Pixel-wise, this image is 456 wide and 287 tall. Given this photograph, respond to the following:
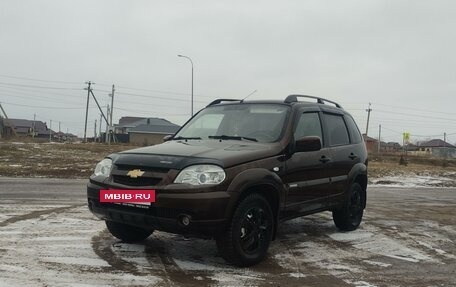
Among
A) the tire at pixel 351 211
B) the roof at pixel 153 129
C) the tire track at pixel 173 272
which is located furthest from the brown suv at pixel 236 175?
the roof at pixel 153 129

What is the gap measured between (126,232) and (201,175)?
5.73 feet

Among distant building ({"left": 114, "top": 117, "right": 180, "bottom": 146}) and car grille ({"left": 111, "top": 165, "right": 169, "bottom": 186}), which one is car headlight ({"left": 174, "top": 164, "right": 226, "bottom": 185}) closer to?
car grille ({"left": 111, "top": 165, "right": 169, "bottom": 186})

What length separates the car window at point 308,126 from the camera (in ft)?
19.9

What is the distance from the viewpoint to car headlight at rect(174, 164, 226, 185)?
477 centimetres

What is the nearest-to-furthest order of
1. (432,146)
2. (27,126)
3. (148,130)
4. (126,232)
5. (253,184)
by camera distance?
(253,184) → (126,232) → (148,130) → (27,126) → (432,146)

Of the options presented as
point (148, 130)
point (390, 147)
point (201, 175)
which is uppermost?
point (148, 130)

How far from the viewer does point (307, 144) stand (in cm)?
571

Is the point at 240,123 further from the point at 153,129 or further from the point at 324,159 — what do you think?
the point at 153,129

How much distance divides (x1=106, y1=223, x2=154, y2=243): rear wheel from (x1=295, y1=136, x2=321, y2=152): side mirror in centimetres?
206

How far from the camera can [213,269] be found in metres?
5.00

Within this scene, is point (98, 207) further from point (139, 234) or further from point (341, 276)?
point (341, 276)

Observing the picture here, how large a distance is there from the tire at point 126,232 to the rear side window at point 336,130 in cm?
285

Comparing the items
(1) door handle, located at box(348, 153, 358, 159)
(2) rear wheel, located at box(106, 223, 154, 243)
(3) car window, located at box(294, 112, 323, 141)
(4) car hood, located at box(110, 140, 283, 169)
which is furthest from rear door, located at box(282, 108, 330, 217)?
(2) rear wheel, located at box(106, 223, 154, 243)

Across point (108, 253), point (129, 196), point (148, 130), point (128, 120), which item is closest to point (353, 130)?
point (129, 196)
